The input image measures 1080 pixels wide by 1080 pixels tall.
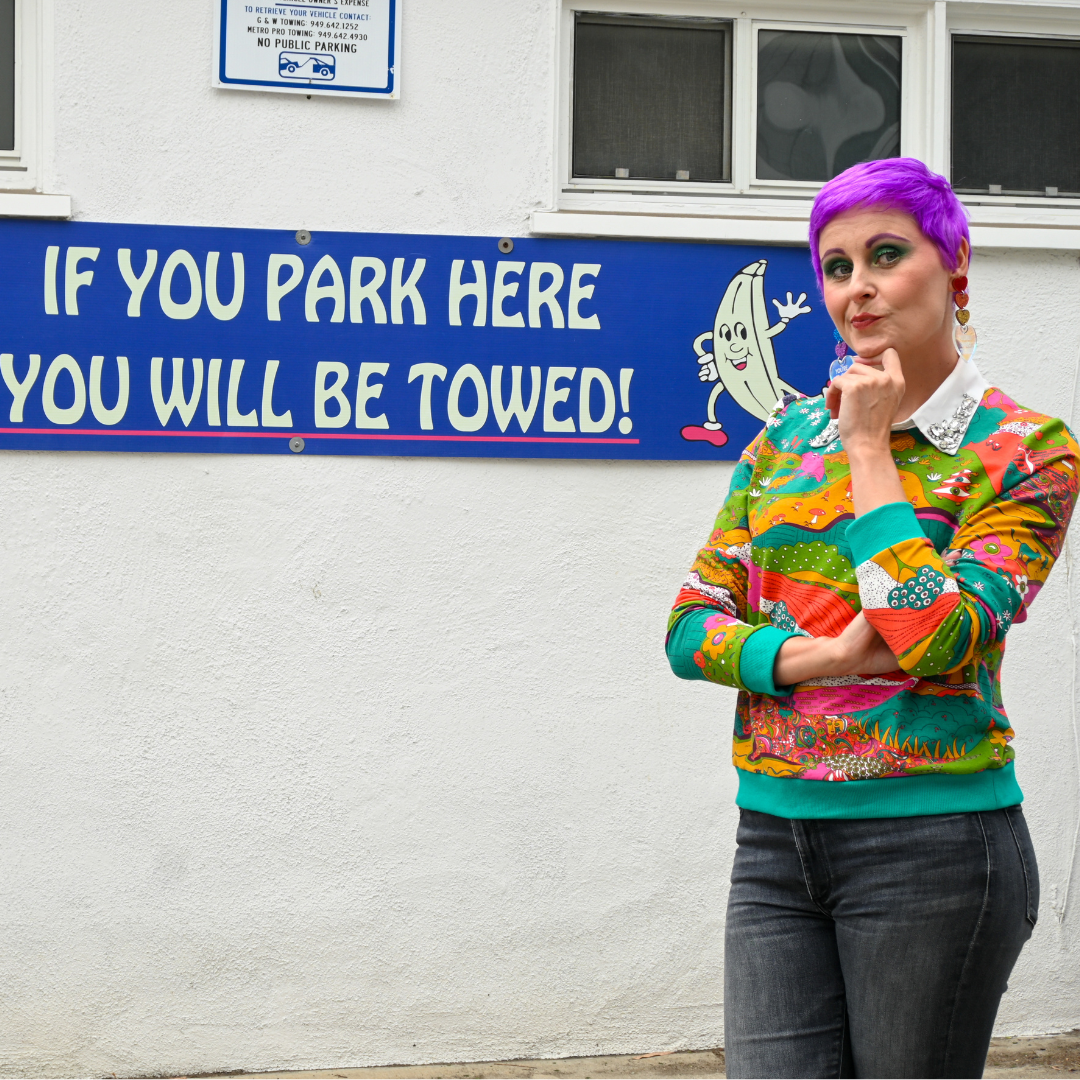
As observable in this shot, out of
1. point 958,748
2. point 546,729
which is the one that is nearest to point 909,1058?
point 958,748

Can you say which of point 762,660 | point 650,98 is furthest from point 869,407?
point 650,98

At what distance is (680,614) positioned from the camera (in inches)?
70.2

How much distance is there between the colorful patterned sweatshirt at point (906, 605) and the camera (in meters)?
1.51

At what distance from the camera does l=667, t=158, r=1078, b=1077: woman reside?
1516mm

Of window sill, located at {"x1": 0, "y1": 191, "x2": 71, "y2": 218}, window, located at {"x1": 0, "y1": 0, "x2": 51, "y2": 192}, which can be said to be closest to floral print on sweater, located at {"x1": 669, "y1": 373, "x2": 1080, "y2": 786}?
window sill, located at {"x1": 0, "y1": 191, "x2": 71, "y2": 218}

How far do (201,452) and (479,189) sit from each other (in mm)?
1033

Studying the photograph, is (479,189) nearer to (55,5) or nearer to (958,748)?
(55,5)

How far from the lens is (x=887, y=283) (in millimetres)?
1646

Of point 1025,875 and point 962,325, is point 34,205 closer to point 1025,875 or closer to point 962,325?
point 962,325

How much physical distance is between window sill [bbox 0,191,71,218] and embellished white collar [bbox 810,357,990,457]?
7.87ft

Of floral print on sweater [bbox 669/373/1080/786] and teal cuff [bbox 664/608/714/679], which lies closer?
floral print on sweater [bbox 669/373/1080/786]

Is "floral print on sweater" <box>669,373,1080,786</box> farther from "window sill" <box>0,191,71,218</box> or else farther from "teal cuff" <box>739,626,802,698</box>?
"window sill" <box>0,191,71,218</box>

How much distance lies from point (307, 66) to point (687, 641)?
2.25m

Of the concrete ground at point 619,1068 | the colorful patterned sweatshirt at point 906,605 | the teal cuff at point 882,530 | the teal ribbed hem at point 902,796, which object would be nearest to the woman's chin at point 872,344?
the colorful patterned sweatshirt at point 906,605
